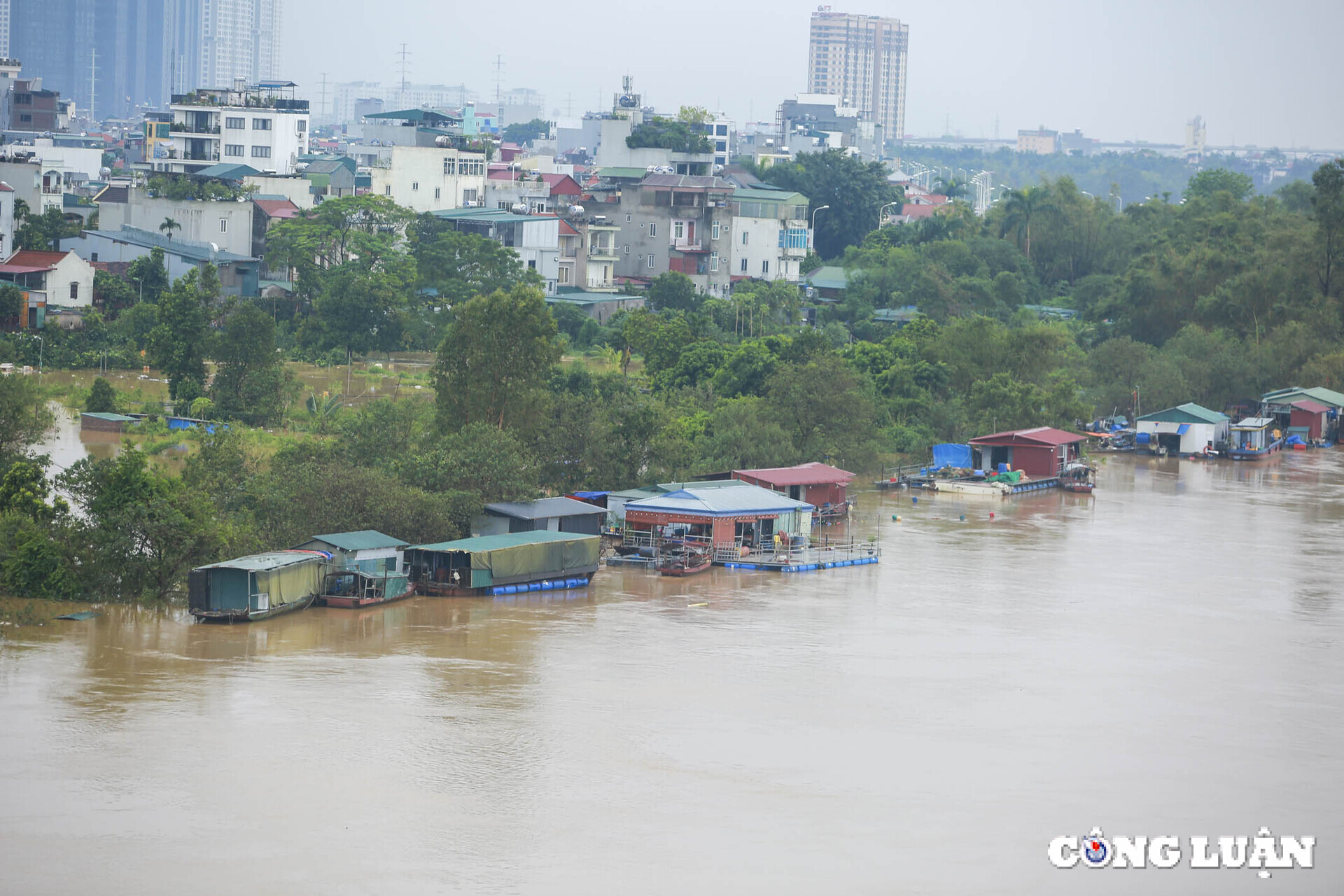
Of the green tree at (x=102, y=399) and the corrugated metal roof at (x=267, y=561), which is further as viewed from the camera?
the green tree at (x=102, y=399)

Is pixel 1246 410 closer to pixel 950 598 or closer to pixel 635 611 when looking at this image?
pixel 950 598

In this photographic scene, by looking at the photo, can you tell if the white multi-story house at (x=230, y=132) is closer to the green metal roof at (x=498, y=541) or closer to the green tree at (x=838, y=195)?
the green tree at (x=838, y=195)

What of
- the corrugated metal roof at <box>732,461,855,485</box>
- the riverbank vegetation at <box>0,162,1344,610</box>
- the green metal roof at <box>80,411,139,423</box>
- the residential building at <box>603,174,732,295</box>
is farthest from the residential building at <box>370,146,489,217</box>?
the corrugated metal roof at <box>732,461,855,485</box>

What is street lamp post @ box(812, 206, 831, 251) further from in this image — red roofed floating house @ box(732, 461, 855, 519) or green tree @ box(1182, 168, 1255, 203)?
red roofed floating house @ box(732, 461, 855, 519)

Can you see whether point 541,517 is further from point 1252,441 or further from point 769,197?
point 769,197

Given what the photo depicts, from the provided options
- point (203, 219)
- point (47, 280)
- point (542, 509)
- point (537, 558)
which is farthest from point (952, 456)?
point (203, 219)

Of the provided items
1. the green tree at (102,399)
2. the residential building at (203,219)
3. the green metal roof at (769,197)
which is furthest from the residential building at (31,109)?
the green tree at (102,399)
